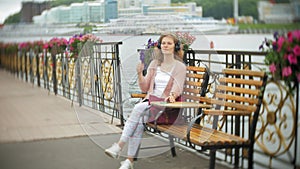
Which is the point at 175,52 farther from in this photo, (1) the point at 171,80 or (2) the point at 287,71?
(2) the point at 287,71

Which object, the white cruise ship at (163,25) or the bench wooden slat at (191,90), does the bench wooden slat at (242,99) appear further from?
the white cruise ship at (163,25)

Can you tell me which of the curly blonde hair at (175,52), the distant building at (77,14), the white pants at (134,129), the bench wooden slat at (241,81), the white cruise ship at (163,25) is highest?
the distant building at (77,14)

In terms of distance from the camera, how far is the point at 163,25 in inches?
89.7

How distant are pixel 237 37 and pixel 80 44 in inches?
28.9

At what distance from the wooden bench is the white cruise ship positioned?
0.66 feet

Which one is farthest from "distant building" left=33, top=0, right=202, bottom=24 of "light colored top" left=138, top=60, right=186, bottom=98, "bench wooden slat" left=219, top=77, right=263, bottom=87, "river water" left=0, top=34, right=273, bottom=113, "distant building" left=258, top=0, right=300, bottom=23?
"bench wooden slat" left=219, top=77, right=263, bottom=87

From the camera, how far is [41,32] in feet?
9.44

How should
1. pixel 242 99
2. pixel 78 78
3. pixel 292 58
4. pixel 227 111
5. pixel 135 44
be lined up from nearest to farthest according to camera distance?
pixel 135 44, pixel 292 58, pixel 78 78, pixel 227 111, pixel 242 99

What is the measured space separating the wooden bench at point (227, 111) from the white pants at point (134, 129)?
0.43ft

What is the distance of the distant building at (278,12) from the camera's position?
2070 mm

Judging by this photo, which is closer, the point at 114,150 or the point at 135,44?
the point at 135,44

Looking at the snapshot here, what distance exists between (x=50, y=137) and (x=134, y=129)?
3.10 feet

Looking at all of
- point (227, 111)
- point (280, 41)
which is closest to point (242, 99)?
point (227, 111)

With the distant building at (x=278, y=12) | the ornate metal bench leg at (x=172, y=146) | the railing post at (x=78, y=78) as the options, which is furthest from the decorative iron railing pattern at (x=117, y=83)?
the distant building at (x=278, y=12)
